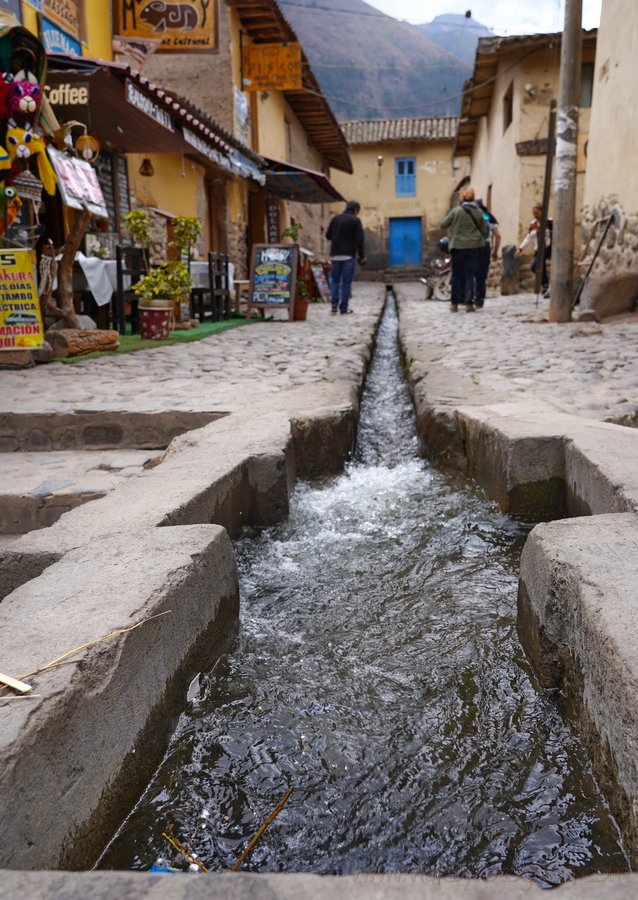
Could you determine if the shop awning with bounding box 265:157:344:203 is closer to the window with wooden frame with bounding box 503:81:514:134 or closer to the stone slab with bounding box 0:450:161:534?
the window with wooden frame with bounding box 503:81:514:134

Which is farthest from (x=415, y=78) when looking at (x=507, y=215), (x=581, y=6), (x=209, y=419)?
(x=209, y=419)

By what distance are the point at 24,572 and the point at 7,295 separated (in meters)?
4.61

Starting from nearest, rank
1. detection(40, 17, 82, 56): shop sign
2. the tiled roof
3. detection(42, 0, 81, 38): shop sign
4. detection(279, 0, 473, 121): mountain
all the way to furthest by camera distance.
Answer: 1. detection(40, 17, 82, 56): shop sign
2. detection(42, 0, 81, 38): shop sign
3. the tiled roof
4. detection(279, 0, 473, 121): mountain

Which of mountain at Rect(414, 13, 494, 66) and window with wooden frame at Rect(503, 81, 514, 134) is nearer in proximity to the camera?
window with wooden frame at Rect(503, 81, 514, 134)

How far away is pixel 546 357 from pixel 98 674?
17.2ft

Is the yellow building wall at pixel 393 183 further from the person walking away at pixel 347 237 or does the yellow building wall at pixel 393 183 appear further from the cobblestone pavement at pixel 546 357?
the cobblestone pavement at pixel 546 357

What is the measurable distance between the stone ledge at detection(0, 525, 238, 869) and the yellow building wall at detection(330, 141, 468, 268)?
29174 millimetres

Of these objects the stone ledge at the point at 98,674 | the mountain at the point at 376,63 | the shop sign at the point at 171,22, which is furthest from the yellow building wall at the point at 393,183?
the mountain at the point at 376,63

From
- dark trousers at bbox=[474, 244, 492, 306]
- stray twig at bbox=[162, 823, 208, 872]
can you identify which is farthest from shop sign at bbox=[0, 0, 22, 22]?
stray twig at bbox=[162, 823, 208, 872]

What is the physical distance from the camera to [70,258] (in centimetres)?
703

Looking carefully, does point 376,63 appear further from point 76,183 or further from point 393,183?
point 76,183

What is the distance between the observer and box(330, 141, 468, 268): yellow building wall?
29.1 metres

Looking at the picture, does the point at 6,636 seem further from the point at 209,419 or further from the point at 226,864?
the point at 209,419

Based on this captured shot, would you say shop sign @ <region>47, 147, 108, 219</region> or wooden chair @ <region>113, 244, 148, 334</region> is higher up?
shop sign @ <region>47, 147, 108, 219</region>
